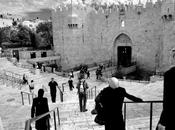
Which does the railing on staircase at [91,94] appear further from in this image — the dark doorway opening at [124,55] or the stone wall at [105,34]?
the dark doorway opening at [124,55]

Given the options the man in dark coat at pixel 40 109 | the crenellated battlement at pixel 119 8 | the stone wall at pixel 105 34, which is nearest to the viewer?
the man in dark coat at pixel 40 109

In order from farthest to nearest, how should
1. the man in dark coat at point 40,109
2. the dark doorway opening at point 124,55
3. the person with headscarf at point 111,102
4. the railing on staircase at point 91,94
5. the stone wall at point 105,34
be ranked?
1. the dark doorway opening at point 124,55
2. the stone wall at point 105,34
3. the railing on staircase at point 91,94
4. the man in dark coat at point 40,109
5. the person with headscarf at point 111,102

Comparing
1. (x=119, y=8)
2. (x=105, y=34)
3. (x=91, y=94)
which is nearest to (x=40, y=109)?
(x=91, y=94)

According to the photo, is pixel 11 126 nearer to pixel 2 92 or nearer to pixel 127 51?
pixel 2 92

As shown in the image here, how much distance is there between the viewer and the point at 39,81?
14734 millimetres

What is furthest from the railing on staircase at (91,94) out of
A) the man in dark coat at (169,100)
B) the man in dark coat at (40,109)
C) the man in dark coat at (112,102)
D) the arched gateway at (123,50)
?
the arched gateway at (123,50)

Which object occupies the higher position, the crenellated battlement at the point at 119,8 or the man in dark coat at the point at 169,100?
the crenellated battlement at the point at 119,8

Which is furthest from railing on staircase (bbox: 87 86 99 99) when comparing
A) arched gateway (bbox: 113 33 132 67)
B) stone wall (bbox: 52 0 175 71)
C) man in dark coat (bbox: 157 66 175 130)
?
arched gateway (bbox: 113 33 132 67)

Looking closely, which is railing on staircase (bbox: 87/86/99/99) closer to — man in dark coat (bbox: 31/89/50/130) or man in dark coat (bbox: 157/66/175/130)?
man in dark coat (bbox: 31/89/50/130)

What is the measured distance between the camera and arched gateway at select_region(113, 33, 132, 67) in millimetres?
23250

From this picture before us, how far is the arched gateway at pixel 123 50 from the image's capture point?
2325cm

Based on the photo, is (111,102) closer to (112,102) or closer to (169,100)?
(112,102)

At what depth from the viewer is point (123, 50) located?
24047 millimetres

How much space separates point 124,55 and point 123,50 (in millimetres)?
725
